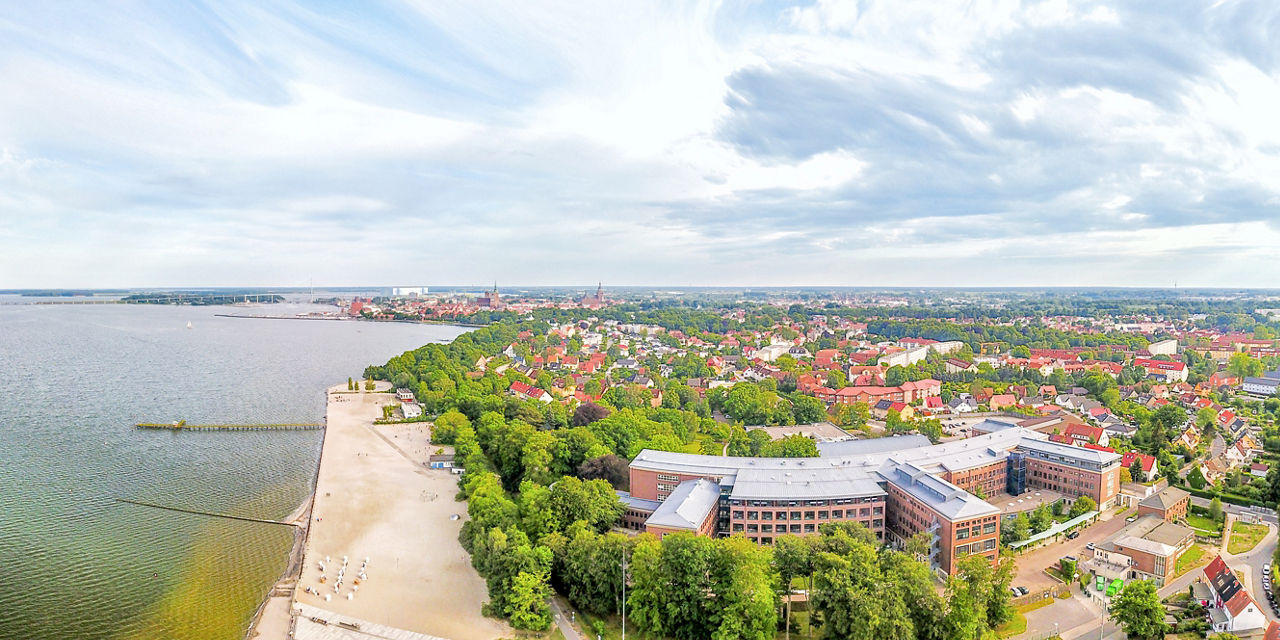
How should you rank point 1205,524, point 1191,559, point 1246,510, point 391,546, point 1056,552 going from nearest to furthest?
point 1191,559, point 1056,552, point 391,546, point 1205,524, point 1246,510

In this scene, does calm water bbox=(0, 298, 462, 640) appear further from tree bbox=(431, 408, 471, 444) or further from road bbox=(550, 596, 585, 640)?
road bbox=(550, 596, 585, 640)

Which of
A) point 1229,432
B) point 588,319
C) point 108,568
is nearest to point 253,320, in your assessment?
point 588,319

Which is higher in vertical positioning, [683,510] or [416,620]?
[683,510]

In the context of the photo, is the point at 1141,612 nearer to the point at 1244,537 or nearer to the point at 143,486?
the point at 1244,537

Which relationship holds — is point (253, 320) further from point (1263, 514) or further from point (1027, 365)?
point (1263, 514)

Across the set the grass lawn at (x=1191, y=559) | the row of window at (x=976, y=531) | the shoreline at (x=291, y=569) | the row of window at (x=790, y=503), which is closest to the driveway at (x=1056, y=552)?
the row of window at (x=976, y=531)

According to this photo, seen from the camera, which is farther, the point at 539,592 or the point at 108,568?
the point at 108,568

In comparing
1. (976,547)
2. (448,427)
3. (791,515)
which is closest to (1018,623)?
(976,547)
